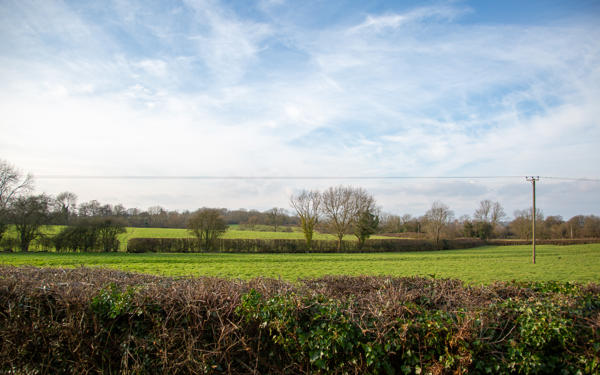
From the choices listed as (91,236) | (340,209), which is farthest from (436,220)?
(91,236)

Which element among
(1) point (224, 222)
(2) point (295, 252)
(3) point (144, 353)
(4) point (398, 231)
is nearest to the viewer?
(3) point (144, 353)

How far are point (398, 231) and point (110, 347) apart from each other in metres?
68.4

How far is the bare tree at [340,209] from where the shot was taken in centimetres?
4447

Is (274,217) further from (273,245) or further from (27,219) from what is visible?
(27,219)

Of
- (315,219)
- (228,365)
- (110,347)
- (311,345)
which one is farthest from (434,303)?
(315,219)

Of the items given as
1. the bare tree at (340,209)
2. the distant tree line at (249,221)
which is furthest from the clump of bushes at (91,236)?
the bare tree at (340,209)

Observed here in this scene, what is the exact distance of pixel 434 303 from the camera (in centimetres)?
386

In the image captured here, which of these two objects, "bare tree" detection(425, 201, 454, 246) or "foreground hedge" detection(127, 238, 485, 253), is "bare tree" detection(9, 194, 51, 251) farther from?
"bare tree" detection(425, 201, 454, 246)

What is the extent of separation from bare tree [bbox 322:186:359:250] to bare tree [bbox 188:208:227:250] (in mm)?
16038

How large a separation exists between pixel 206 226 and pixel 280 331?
1321 inches

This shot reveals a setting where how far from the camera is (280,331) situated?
10.5 feet

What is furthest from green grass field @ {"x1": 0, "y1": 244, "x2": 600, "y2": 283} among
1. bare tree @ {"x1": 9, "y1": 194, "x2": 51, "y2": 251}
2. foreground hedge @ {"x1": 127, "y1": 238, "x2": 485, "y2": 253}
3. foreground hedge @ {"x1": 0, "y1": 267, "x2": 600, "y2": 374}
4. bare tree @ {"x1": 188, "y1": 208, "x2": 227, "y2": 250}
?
foreground hedge @ {"x1": 0, "y1": 267, "x2": 600, "y2": 374}

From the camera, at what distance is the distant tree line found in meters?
30.4

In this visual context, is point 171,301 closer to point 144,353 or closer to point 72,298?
point 144,353
